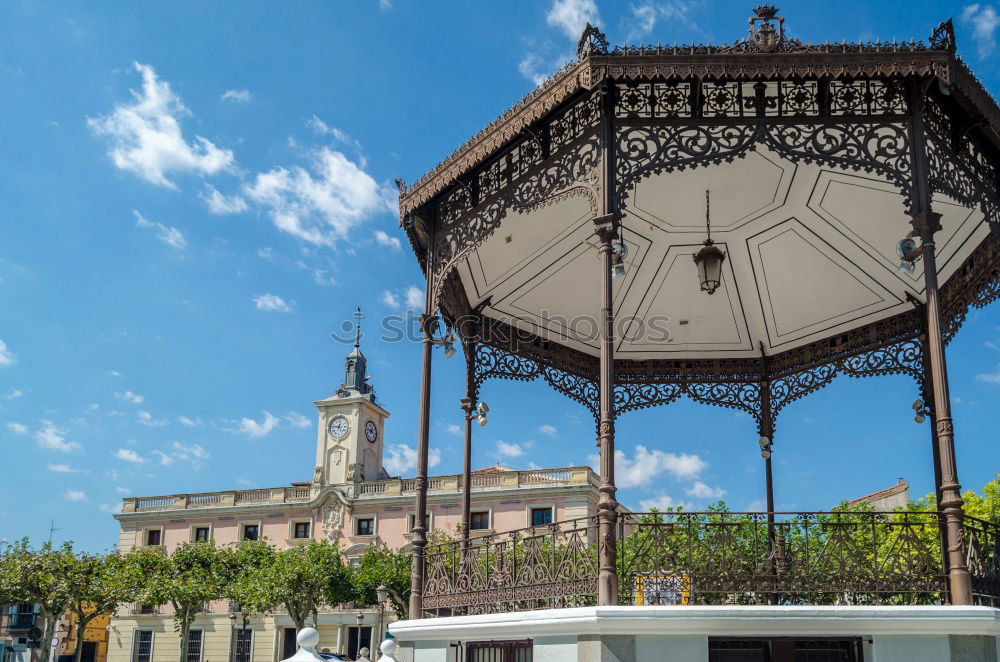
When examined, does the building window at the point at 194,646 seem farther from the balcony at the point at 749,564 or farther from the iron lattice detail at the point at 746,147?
the iron lattice detail at the point at 746,147

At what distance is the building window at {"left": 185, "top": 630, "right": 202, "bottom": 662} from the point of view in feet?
164

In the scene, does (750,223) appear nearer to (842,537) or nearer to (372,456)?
(842,537)

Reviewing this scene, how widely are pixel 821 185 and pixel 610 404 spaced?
4.70 metres

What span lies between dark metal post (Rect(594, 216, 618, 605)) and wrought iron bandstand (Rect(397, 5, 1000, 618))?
0.02 meters

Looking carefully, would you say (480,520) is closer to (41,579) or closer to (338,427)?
(338,427)

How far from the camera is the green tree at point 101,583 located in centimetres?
3844

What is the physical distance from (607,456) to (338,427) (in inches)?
1878

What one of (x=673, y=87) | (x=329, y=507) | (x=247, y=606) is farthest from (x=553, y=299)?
(x=329, y=507)

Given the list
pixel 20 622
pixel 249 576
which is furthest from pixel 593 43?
pixel 20 622

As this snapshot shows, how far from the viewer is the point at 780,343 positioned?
44.1 feet

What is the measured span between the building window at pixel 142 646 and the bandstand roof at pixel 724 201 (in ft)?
157

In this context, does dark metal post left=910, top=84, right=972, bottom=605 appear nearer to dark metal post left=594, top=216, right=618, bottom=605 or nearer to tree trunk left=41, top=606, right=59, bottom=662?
dark metal post left=594, top=216, right=618, bottom=605

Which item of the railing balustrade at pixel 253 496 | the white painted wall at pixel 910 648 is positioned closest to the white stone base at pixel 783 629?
the white painted wall at pixel 910 648

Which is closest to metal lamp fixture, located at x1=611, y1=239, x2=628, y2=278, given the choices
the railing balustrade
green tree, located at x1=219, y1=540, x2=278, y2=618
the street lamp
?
the street lamp
